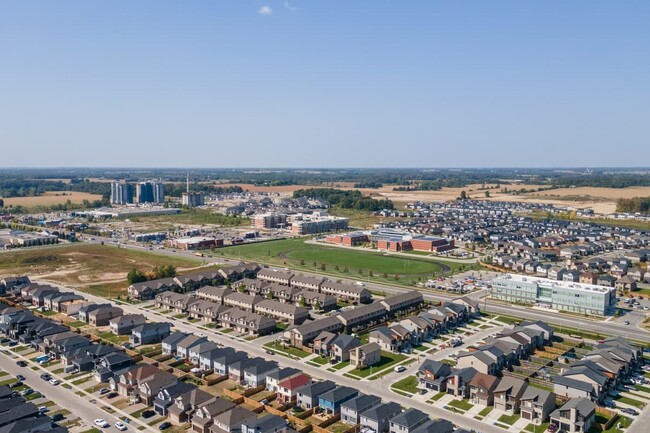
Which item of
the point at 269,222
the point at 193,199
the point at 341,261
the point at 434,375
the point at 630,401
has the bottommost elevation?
the point at 630,401

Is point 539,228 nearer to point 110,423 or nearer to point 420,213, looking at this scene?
point 420,213

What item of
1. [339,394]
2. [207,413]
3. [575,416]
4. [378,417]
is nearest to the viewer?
[378,417]

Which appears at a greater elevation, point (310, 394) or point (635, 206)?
point (635, 206)

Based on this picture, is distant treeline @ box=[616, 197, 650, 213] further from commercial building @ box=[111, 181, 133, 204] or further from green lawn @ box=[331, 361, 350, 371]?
commercial building @ box=[111, 181, 133, 204]

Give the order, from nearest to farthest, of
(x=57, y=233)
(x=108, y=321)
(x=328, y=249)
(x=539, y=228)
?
1. (x=108, y=321)
2. (x=328, y=249)
3. (x=57, y=233)
4. (x=539, y=228)

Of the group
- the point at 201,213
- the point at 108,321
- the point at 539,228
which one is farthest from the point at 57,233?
the point at 539,228

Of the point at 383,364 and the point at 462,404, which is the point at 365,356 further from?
the point at 462,404

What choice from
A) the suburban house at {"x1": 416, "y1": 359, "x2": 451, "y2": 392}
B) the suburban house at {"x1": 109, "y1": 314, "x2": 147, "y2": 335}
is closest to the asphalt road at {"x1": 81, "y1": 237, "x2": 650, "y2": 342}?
the suburban house at {"x1": 416, "y1": 359, "x2": 451, "y2": 392}

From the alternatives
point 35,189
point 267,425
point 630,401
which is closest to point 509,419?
point 630,401
